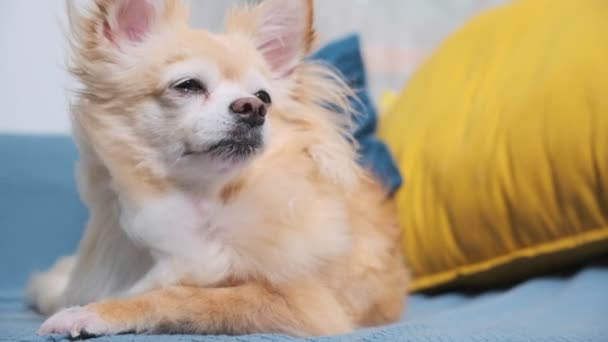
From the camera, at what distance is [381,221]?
1.55 metres

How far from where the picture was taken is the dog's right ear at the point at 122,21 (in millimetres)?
1223

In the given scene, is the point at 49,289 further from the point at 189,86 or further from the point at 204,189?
the point at 189,86

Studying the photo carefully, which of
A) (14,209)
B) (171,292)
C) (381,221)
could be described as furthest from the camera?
(14,209)

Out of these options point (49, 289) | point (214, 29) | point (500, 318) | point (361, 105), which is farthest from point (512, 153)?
point (49, 289)

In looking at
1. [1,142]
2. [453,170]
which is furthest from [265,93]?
[1,142]

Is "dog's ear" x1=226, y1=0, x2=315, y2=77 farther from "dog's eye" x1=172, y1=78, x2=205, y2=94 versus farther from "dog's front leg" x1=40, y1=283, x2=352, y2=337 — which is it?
"dog's front leg" x1=40, y1=283, x2=352, y2=337

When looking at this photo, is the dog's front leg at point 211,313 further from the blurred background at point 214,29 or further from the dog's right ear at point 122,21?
the blurred background at point 214,29

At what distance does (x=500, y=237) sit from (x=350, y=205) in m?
0.42

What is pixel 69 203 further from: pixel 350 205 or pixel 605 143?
pixel 605 143

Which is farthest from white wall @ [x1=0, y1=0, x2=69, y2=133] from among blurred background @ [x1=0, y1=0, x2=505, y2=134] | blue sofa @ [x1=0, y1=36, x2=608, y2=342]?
blue sofa @ [x1=0, y1=36, x2=608, y2=342]

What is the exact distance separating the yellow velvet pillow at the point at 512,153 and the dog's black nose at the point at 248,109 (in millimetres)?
717

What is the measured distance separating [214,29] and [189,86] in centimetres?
100

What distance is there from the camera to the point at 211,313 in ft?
3.33

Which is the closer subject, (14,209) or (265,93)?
(265,93)
